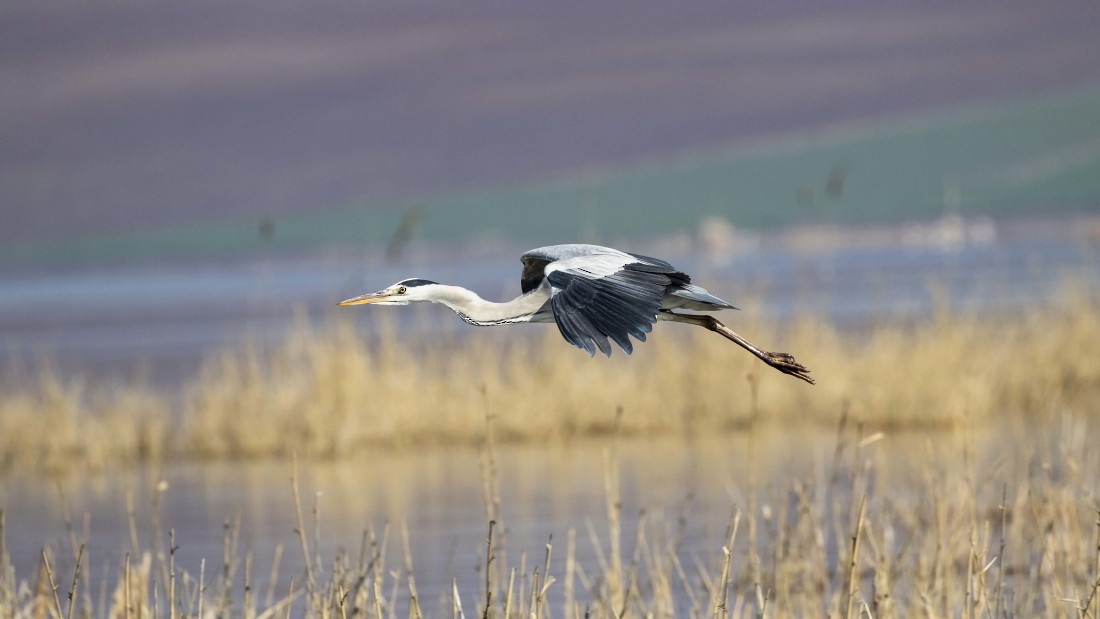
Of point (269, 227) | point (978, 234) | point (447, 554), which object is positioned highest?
point (978, 234)

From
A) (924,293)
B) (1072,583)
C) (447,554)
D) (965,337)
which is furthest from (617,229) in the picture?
(924,293)

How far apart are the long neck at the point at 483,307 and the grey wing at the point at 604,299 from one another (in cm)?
18

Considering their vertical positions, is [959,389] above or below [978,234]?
below

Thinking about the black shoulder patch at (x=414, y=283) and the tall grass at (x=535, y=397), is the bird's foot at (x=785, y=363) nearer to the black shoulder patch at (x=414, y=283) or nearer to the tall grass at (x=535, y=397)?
the black shoulder patch at (x=414, y=283)

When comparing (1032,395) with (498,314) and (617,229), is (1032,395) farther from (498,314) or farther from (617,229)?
(498,314)

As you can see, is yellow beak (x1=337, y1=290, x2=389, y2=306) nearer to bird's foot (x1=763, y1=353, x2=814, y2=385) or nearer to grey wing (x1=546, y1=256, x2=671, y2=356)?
grey wing (x1=546, y1=256, x2=671, y2=356)

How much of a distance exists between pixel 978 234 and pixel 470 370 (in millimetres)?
71289

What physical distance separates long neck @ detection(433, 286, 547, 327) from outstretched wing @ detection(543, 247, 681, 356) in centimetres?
13

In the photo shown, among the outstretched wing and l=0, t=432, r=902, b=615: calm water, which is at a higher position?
the outstretched wing

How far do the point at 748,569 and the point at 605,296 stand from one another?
11.6 ft

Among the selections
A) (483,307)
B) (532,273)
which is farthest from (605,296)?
(532,273)

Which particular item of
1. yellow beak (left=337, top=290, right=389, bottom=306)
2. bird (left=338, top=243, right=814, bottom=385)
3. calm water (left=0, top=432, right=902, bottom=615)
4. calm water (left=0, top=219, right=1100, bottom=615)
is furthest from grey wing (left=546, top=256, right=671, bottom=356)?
calm water (left=0, top=432, right=902, bottom=615)

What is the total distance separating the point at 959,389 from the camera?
1333cm

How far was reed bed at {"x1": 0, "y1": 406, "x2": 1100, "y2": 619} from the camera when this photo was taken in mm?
5254
